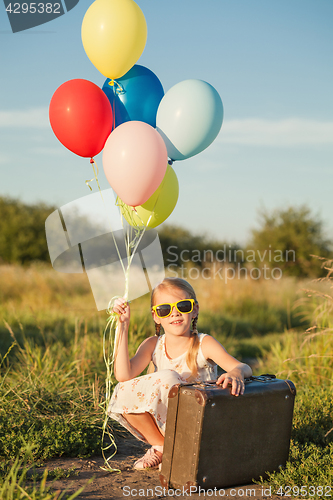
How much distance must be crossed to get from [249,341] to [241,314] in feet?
6.71

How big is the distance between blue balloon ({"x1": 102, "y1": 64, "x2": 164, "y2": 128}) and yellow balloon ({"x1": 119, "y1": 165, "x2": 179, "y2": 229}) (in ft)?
1.45

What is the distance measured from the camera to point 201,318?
8.47 m

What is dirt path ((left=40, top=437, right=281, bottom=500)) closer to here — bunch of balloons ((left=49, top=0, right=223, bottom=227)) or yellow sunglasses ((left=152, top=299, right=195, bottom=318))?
yellow sunglasses ((left=152, top=299, right=195, bottom=318))

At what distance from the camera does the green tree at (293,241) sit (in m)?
20.1

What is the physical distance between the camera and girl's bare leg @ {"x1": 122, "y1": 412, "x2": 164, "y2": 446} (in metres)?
2.65

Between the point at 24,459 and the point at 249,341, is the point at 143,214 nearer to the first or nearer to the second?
the point at 24,459

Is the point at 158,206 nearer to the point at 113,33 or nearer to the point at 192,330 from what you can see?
the point at 192,330

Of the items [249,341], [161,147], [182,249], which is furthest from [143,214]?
[182,249]

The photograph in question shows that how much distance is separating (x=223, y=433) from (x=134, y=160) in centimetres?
162

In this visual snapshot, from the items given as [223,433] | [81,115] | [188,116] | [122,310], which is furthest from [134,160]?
[223,433]

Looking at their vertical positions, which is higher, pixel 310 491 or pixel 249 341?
pixel 310 491

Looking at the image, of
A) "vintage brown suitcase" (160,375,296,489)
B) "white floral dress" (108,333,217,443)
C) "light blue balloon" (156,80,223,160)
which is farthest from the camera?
"light blue balloon" (156,80,223,160)

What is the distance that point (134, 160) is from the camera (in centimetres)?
260

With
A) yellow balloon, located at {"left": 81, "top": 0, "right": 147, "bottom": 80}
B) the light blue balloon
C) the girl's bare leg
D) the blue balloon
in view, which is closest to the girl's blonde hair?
the girl's bare leg
